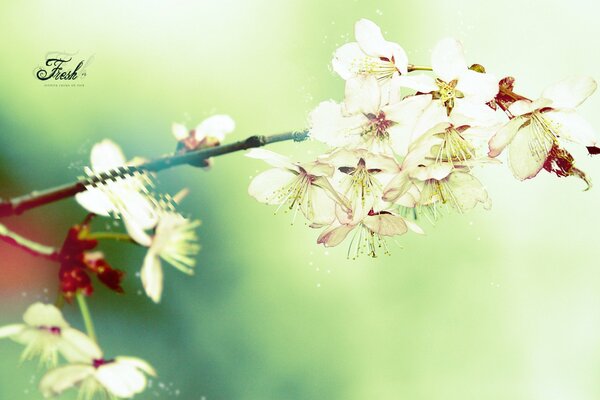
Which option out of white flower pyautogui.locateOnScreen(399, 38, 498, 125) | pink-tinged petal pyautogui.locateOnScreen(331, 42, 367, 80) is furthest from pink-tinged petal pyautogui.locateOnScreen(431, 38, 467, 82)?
pink-tinged petal pyautogui.locateOnScreen(331, 42, 367, 80)

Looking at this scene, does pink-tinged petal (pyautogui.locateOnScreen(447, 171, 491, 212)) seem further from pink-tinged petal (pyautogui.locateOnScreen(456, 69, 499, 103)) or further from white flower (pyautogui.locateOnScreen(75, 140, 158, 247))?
white flower (pyautogui.locateOnScreen(75, 140, 158, 247))

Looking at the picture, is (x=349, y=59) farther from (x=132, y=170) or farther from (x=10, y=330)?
(x=10, y=330)

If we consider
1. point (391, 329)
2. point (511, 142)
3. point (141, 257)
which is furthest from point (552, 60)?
point (141, 257)

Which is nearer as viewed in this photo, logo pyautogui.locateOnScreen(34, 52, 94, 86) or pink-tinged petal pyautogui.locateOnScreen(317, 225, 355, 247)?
pink-tinged petal pyautogui.locateOnScreen(317, 225, 355, 247)

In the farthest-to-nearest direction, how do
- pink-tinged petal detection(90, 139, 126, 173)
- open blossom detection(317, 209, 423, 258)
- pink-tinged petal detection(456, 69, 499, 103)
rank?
pink-tinged petal detection(90, 139, 126, 173)
open blossom detection(317, 209, 423, 258)
pink-tinged petal detection(456, 69, 499, 103)

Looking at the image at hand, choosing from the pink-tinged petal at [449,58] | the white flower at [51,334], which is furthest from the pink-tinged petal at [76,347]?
the pink-tinged petal at [449,58]

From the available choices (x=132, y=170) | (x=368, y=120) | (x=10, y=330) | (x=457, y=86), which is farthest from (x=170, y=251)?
(x=457, y=86)

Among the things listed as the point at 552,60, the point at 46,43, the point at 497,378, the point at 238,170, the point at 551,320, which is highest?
the point at 552,60

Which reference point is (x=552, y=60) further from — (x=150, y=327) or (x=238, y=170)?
(x=150, y=327)
